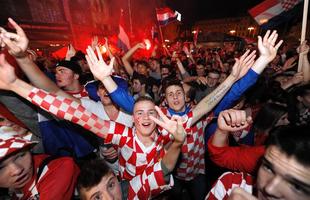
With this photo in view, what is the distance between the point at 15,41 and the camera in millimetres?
2154

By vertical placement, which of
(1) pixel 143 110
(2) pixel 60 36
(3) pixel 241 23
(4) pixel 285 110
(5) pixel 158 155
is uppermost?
(3) pixel 241 23

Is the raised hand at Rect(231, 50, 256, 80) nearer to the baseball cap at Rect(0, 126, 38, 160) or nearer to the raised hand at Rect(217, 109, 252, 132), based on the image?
the raised hand at Rect(217, 109, 252, 132)

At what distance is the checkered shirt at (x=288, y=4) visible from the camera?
5.48 m

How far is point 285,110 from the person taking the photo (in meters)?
2.66

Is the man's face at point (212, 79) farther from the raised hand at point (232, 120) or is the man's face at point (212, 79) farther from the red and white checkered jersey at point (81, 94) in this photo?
the raised hand at point (232, 120)

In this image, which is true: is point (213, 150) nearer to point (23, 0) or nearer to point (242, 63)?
point (242, 63)

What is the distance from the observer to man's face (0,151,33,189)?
165 cm

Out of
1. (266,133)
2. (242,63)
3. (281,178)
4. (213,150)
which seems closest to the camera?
(281,178)

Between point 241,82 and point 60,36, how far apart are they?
21.3 metres

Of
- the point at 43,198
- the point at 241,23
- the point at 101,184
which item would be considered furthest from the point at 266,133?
the point at 241,23

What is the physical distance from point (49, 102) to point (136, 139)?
37.1 inches

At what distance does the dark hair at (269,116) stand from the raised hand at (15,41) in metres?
2.74

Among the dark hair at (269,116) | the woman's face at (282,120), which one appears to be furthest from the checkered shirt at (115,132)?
the woman's face at (282,120)

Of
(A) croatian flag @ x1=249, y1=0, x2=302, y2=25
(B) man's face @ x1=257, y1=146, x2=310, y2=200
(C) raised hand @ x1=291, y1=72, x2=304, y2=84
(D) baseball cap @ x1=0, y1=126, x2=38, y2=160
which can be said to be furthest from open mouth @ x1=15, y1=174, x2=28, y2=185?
(A) croatian flag @ x1=249, y1=0, x2=302, y2=25
